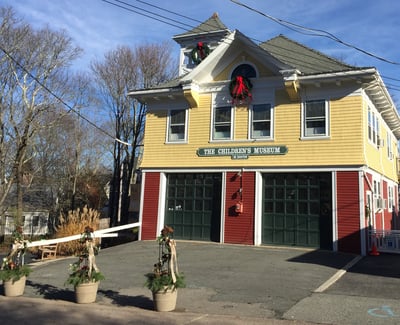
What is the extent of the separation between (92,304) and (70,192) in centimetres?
3304

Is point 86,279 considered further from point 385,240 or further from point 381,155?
point 381,155

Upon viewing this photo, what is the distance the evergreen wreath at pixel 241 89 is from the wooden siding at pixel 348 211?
505 cm

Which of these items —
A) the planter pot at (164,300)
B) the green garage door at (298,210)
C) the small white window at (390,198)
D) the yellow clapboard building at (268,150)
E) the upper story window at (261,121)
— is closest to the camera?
the planter pot at (164,300)

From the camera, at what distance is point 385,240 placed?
1477 centimetres

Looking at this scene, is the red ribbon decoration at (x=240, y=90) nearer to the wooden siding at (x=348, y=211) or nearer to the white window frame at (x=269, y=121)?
the white window frame at (x=269, y=121)

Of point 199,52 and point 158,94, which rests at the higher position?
point 199,52

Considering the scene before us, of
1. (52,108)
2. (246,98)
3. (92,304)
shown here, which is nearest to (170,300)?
(92,304)

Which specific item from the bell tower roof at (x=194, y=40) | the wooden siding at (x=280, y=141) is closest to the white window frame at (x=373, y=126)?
the wooden siding at (x=280, y=141)

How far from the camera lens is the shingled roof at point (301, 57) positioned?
16.2 meters

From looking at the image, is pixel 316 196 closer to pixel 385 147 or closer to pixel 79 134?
pixel 385 147

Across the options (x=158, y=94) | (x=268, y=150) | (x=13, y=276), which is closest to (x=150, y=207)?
(x=158, y=94)

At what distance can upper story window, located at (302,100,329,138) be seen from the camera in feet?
52.2

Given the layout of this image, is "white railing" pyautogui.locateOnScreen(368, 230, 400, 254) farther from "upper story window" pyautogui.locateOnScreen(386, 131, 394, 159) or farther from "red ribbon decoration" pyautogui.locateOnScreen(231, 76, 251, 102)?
"upper story window" pyautogui.locateOnScreen(386, 131, 394, 159)

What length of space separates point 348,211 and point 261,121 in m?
5.09
